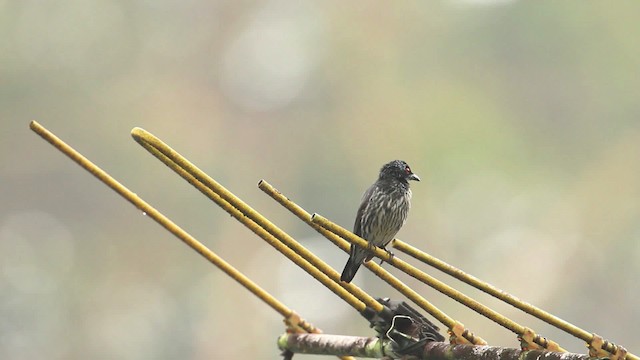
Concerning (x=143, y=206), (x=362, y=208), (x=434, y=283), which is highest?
(x=362, y=208)

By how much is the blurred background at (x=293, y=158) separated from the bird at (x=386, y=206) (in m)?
16.5

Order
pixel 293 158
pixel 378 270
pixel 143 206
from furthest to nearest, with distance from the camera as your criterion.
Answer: pixel 293 158 < pixel 143 206 < pixel 378 270

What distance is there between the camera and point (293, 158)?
1235 inches

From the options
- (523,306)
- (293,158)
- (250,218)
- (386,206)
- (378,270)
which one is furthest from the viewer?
(293,158)

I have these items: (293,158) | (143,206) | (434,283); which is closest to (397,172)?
(143,206)

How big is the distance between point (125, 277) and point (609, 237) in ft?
37.1

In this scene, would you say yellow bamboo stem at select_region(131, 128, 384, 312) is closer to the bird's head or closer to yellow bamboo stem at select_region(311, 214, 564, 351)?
yellow bamboo stem at select_region(311, 214, 564, 351)

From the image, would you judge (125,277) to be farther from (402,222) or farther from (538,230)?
(402,222)

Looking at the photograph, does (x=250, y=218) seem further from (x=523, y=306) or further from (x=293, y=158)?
(x=293, y=158)

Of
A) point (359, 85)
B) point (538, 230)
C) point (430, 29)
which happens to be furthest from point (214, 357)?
point (430, 29)

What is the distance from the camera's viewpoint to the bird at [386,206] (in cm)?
695

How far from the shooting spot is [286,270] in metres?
30.2

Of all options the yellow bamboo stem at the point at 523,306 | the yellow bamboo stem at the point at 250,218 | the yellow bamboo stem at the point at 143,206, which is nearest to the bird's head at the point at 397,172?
the yellow bamboo stem at the point at 143,206

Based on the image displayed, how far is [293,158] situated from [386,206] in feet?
80.1
